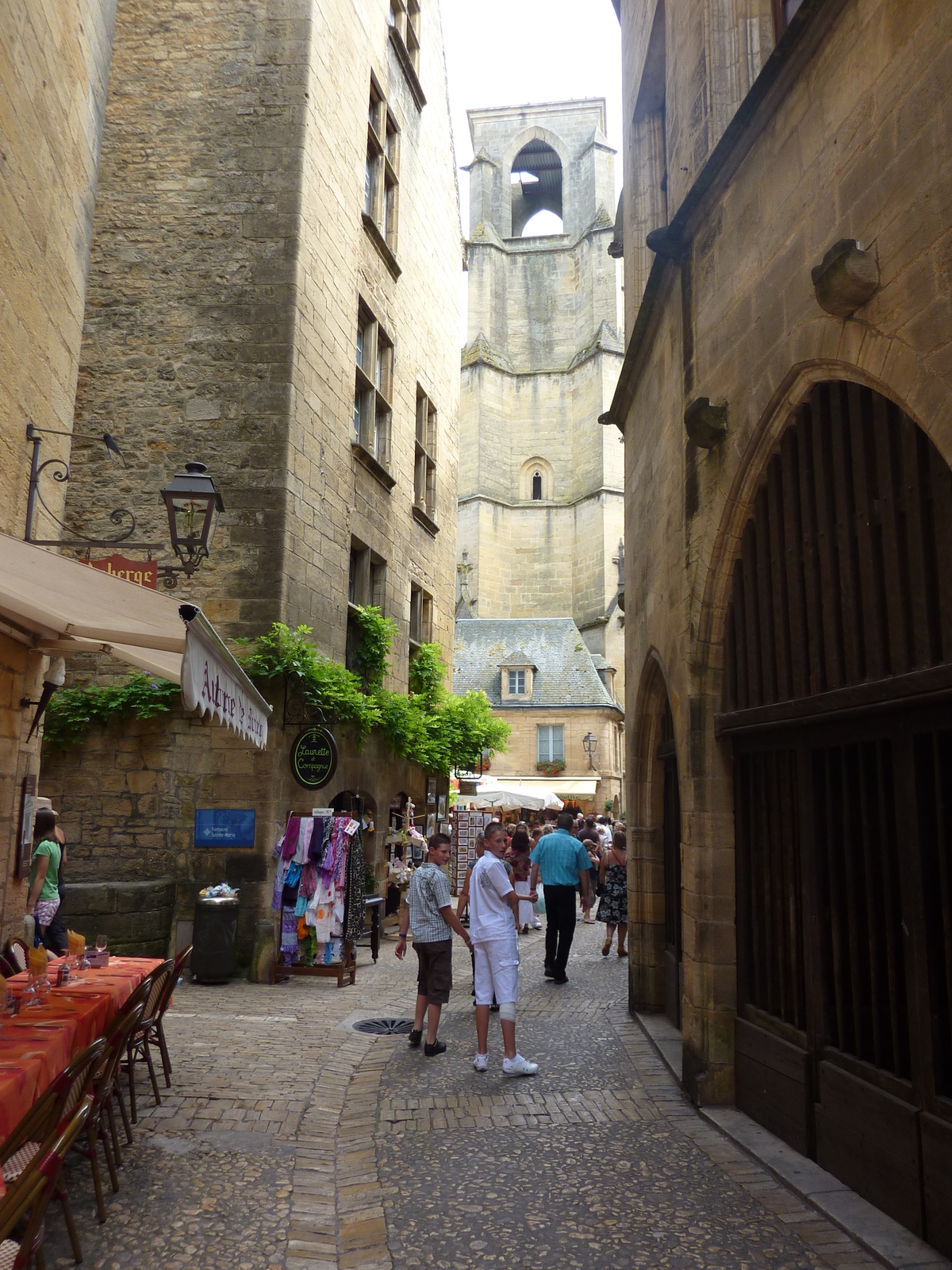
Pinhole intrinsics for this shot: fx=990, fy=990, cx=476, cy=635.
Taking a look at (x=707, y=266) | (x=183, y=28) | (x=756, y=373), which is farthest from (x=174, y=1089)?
(x=183, y=28)

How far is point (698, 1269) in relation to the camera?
3516 mm

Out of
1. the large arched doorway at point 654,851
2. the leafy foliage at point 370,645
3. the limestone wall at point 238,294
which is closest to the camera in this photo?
the large arched doorway at point 654,851

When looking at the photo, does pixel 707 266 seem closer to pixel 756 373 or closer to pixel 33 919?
pixel 756 373

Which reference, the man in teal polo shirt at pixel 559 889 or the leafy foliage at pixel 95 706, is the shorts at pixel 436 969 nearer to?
the man in teal polo shirt at pixel 559 889

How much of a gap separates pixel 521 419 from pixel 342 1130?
145 feet

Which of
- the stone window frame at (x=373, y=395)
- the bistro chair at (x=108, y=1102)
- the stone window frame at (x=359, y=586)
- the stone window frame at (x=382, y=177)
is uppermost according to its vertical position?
the stone window frame at (x=382, y=177)

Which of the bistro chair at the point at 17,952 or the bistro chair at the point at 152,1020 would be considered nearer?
the bistro chair at the point at 152,1020

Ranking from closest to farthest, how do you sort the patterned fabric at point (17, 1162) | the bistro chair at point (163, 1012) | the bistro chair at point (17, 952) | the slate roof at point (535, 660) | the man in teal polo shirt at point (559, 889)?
the patterned fabric at point (17, 1162) < the bistro chair at point (163, 1012) < the bistro chair at point (17, 952) < the man in teal polo shirt at point (559, 889) < the slate roof at point (535, 660)

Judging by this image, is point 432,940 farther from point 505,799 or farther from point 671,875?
point 505,799

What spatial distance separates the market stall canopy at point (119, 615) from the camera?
15.1 feet

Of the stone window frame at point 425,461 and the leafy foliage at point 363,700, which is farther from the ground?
the stone window frame at point 425,461

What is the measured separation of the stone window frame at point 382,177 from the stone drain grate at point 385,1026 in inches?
429

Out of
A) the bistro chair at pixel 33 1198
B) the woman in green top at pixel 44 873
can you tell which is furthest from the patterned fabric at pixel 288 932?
the bistro chair at pixel 33 1198

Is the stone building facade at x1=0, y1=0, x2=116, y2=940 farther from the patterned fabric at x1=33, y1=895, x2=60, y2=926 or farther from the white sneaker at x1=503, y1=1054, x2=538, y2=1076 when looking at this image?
the white sneaker at x1=503, y1=1054, x2=538, y2=1076
